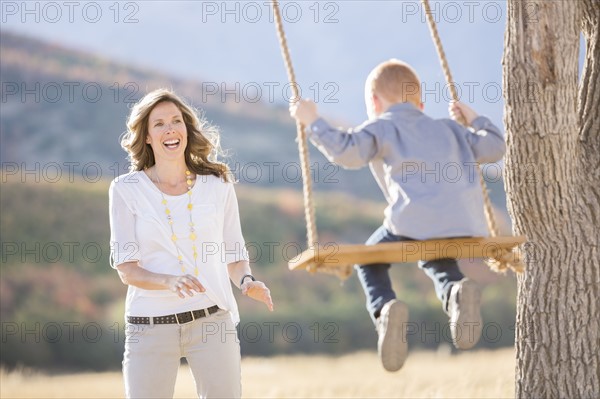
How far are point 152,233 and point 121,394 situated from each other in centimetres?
366

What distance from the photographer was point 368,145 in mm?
3154

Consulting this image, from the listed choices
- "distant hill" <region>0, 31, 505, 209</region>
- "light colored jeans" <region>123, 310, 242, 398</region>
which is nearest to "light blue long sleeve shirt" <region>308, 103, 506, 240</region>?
"light colored jeans" <region>123, 310, 242, 398</region>

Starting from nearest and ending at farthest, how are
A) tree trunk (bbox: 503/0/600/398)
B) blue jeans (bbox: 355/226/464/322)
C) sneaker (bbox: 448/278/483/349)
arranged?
sneaker (bbox: 448/278/483/349) < blue jeans (bbox: 355/226/464/322) < tree trunk (bbox: 503/0/600/398)

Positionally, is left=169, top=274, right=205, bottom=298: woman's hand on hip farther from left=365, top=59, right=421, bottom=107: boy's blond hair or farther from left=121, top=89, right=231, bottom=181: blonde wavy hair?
left=365, top=59, right=421, bottom=107: boy's blond hair

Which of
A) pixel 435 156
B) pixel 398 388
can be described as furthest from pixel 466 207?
pixel 398 388

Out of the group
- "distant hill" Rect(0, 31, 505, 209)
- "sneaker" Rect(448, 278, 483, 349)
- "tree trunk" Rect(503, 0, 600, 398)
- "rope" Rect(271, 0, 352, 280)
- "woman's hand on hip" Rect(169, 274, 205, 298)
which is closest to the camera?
"woman's hand on hip" Rect(169, 274, 205, 298)

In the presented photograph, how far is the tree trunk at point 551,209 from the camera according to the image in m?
3.75

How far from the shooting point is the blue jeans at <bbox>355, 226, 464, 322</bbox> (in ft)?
10.7

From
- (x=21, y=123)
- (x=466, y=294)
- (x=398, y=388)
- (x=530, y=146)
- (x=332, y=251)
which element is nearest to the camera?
(x=332, y=251)

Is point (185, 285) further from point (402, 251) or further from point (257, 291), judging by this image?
point (402, 251)

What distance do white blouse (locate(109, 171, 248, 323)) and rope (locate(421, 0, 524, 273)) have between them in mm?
986

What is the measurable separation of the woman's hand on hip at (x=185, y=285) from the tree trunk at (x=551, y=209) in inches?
65.0

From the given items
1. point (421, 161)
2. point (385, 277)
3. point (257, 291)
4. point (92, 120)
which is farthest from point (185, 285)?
point (92, 120)

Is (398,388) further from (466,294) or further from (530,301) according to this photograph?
(466,294)
